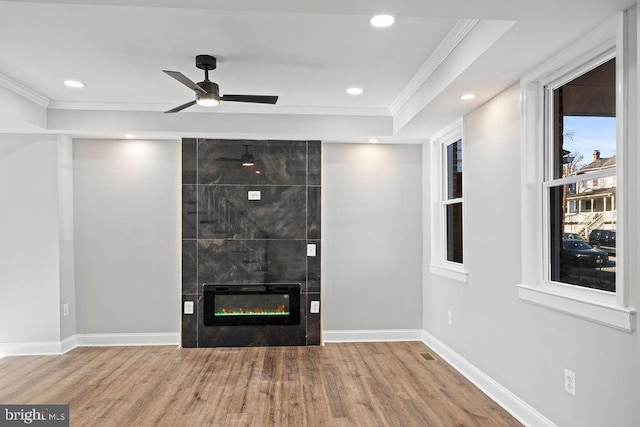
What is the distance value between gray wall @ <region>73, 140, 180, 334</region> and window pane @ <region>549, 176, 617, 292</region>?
3.81 m

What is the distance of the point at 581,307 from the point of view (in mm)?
2252

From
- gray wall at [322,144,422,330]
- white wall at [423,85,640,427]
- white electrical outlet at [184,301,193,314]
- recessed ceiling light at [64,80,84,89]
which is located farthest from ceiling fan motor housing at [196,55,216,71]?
white electrical outlet at [184,301,193,314]

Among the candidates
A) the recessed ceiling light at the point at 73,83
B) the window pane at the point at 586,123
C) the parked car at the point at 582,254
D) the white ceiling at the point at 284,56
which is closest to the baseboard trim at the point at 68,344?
the white ceiling at the point at 284,56

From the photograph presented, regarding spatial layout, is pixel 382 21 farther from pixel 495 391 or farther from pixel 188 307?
pixel 188 307

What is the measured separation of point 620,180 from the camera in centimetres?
199

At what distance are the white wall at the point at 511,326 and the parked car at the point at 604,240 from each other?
0.33 meters

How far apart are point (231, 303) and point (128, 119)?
2274mm

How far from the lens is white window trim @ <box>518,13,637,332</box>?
77.2 inches

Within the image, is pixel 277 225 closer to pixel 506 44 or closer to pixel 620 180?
pixel 506 44

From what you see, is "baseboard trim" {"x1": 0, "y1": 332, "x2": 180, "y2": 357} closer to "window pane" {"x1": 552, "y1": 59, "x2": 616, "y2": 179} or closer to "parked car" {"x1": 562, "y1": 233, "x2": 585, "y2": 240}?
"parked car" {"x1": 562, "y1": 233, "x2": 585, "y2": 240}

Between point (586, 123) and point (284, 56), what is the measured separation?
6.71 ft

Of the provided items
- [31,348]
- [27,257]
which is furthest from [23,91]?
[31,348]

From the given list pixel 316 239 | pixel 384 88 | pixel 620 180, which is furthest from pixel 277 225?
pixel 620 180

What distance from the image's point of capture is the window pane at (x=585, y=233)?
2.23 m
